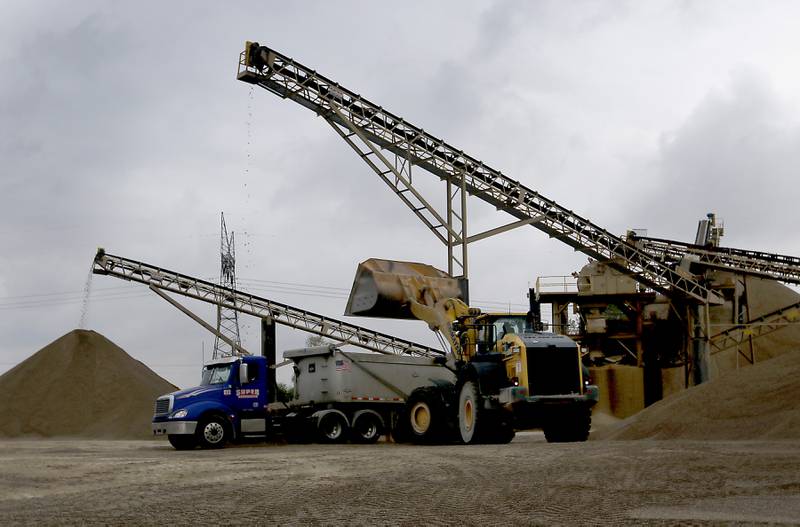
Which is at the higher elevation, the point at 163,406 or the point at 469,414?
the point at 163,406

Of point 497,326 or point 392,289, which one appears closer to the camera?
point 497,326

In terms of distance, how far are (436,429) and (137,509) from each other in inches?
460

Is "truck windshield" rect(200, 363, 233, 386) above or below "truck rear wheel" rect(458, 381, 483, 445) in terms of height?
above

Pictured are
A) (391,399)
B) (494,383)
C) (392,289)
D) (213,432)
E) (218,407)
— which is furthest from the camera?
(391,399)

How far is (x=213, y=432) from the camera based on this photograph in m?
21.7

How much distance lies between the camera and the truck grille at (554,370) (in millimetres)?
18672

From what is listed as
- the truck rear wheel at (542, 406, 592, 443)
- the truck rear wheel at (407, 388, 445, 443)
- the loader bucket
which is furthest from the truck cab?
the truck rear wheel at (542, 406, 592, 443)

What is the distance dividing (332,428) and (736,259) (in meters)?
24.9

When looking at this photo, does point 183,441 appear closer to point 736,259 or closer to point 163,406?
point 163,406

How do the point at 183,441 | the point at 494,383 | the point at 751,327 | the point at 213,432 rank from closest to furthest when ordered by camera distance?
the point at 494,383 < the point at 213,432 < the point at 183,441 < the point at 751,327

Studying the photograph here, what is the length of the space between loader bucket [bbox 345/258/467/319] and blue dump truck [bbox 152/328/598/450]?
1.71 m

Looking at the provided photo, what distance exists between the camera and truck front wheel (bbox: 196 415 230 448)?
70.4ft

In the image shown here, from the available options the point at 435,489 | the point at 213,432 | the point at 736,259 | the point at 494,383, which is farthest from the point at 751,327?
the point at 435,489

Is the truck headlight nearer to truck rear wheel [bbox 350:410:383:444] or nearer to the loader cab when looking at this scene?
truck rear wheel [bbox 350:410:383:444]
